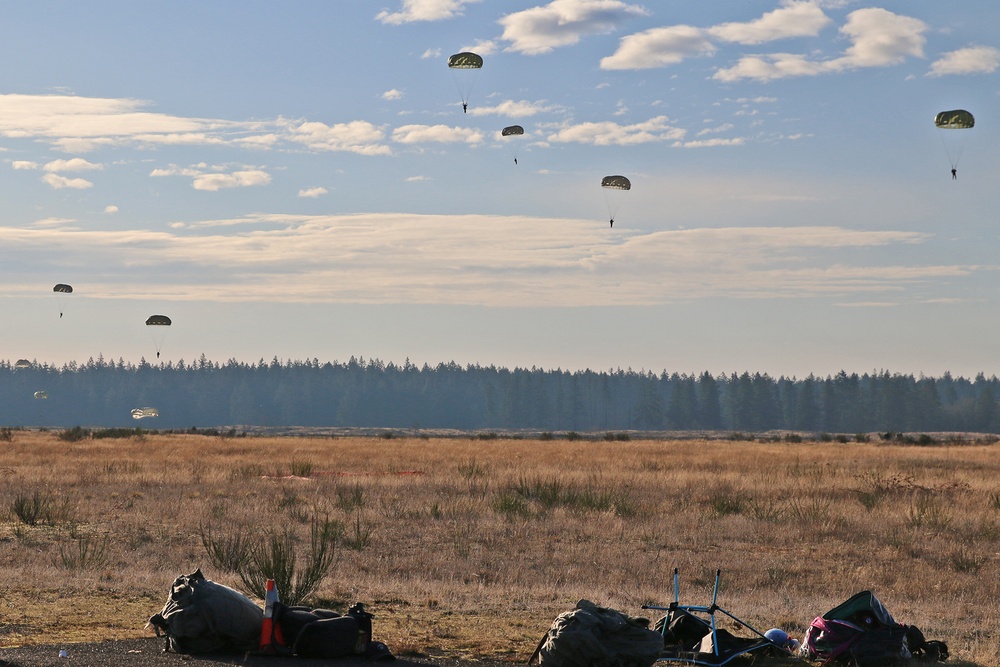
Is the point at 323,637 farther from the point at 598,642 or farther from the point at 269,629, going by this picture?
the point at 598,642

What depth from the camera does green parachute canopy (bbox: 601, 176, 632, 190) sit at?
38.3m

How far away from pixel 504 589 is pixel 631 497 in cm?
1340

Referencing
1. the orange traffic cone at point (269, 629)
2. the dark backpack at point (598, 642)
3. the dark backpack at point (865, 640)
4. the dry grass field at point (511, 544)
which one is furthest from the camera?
the dry grass field at point (511, 544)

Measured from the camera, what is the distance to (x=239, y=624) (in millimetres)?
10203

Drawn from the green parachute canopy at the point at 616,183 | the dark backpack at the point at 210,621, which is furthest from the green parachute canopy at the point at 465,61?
the dark backpack at the point at 210,621

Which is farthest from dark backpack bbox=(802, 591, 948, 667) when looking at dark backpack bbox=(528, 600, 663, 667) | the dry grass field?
dark backpack bbox=(528, 600, 663, 667)

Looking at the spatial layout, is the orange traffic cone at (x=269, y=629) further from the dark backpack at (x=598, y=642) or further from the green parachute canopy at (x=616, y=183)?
the green parachute canopy at (x=616, y=183)

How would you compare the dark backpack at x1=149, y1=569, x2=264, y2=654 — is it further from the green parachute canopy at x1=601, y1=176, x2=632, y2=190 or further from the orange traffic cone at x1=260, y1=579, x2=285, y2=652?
the green parachute canopy at x1=601, y1=176, x2=632, y2=190

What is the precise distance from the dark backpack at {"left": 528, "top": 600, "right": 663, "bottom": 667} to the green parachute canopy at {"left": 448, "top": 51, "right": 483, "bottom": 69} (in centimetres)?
3079

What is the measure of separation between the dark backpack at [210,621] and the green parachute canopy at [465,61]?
1188 inches

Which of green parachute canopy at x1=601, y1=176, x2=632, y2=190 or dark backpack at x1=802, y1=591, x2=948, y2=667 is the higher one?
green parachute canopy at x1=601, y1=176, x2=632, y2=190

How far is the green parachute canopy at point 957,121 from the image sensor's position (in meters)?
32.6

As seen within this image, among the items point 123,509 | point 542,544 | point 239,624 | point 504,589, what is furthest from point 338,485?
point 239,624

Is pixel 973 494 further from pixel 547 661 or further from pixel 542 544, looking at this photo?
pixel 547 661
